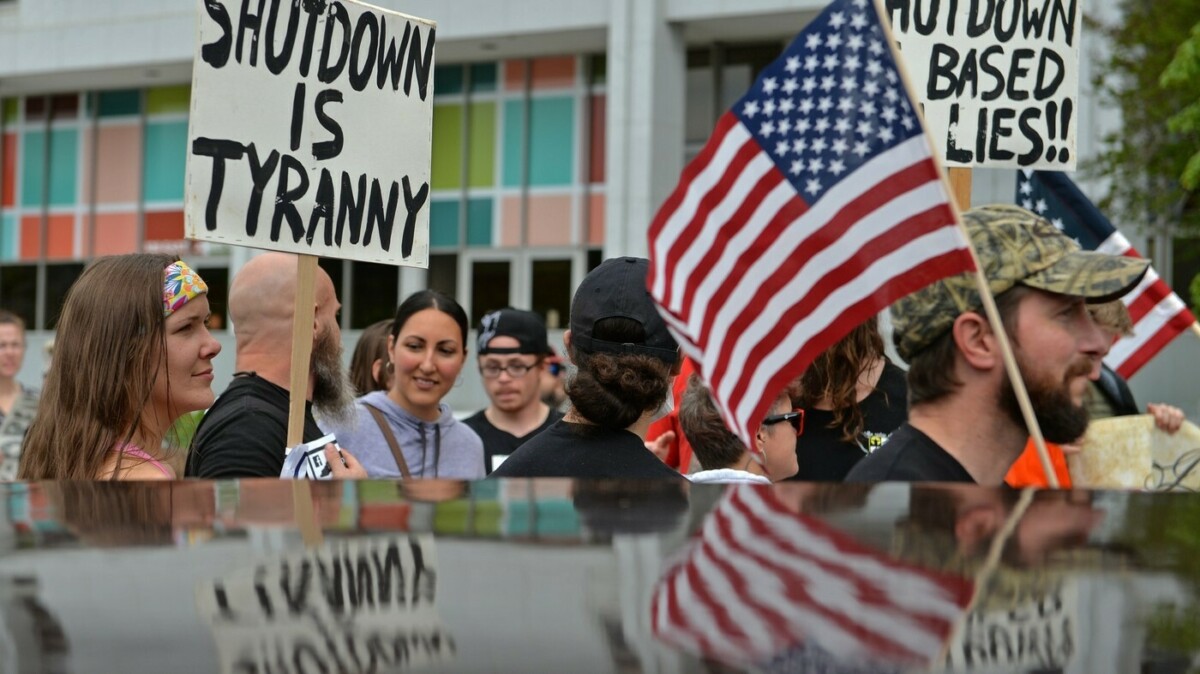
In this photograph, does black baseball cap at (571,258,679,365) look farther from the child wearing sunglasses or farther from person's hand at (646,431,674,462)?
person's hand at (646,431,674,462)

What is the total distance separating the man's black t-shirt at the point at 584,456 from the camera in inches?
136

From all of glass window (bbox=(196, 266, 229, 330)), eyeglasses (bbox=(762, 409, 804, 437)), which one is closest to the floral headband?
eyeglasses (bbox=(762, 409, 804, 437))

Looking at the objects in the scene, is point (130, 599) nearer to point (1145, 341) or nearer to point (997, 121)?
point (997, 121)

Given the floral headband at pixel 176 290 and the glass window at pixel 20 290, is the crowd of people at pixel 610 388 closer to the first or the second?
the floral headband at pixel 176 290

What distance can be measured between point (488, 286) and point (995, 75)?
2396 centimetres

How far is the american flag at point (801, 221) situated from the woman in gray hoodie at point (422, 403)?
2688 millimetres

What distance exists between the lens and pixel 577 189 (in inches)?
1096

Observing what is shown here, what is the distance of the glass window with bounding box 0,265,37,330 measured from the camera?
32469mm

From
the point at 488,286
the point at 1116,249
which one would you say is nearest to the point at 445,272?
the point at 488,286

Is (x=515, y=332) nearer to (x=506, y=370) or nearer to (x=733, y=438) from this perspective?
(x=506, y=370)

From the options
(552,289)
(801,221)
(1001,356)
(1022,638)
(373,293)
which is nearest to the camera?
(1022,638)

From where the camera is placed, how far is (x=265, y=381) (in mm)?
4480

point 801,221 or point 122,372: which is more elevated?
point 801,221

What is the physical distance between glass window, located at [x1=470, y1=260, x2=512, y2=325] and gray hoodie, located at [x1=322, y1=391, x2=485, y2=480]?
2226 centimetres
